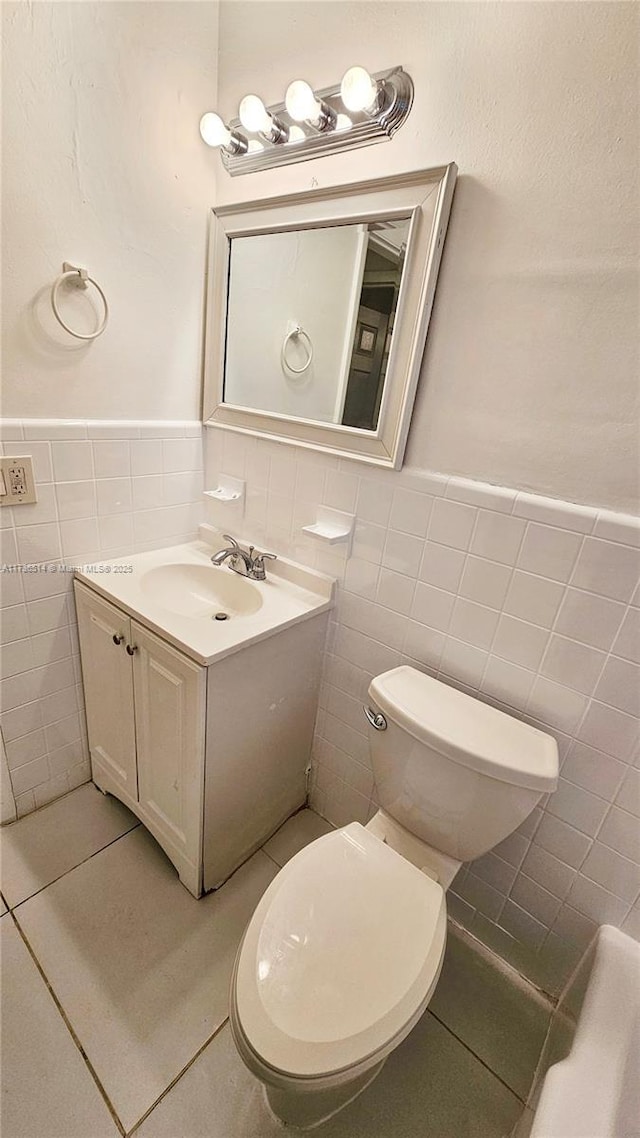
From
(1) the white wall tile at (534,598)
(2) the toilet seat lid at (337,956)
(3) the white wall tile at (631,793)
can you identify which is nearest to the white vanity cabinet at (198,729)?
(2) the toilet seat lid at (337,956)

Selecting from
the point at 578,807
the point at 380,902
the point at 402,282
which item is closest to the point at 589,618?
the point at 578,807

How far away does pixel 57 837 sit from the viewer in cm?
138

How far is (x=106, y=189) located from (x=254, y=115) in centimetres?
39

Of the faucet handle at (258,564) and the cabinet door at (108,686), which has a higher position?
the faucet handle at (258,564)

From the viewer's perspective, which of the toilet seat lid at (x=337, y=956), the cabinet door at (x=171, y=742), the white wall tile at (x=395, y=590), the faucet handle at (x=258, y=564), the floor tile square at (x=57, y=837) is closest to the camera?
the toilet seat lid at (x=337, y=956)

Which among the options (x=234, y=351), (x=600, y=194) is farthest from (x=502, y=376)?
(x=234, y=351)

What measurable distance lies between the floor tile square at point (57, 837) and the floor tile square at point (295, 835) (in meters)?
0.46

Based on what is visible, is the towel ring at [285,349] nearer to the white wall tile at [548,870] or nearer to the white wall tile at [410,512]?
the white wall tile at [410,512]

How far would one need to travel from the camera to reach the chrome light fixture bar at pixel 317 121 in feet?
2.99

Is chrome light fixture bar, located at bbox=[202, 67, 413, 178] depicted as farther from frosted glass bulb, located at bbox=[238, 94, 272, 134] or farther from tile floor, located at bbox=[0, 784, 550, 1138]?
tile floor, located at bbox=[0, 784, 550, 1138]

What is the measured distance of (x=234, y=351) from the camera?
4.53 ft

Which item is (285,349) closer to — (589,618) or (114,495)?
(114,495)

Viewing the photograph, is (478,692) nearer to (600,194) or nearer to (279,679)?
(279,679)

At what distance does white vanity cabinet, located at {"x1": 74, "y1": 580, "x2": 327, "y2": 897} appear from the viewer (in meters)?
1.08
